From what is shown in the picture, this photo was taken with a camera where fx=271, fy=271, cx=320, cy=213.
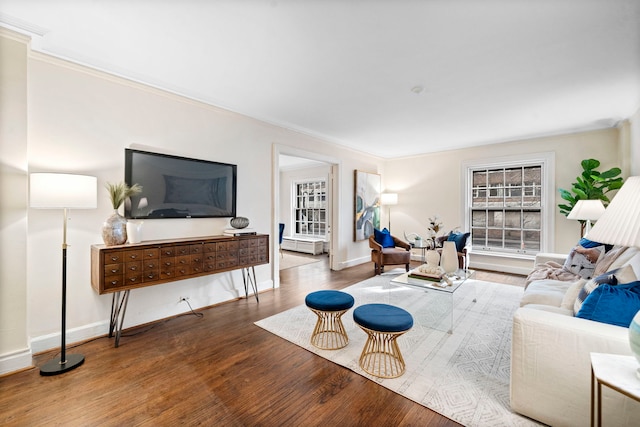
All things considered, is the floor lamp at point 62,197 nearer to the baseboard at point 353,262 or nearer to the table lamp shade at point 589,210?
the baseboard at point 353,262

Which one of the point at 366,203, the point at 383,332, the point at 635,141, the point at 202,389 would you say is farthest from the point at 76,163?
the point at 635,141

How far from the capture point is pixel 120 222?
2.58 metres

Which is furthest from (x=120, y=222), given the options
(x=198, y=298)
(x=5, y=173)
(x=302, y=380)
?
(x=302, y=380)

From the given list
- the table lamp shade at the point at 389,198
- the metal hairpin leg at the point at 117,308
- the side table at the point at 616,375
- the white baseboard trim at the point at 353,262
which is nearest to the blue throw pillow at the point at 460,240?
the table lamp shade at the point at 389,198

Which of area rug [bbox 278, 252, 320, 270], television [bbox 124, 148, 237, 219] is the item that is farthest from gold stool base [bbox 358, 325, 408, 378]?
area rug [bbox 278, 252, 320, 270]

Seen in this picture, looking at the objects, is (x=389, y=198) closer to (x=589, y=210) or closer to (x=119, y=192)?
(x=589, y=210)

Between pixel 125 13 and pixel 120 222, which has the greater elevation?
pixel 125 13

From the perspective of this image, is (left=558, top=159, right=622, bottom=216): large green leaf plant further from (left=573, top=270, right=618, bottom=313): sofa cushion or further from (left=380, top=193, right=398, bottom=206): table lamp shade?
(left=573, top=270, right=618, bottom=313): sofa cushion

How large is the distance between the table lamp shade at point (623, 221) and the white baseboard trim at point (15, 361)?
370cm

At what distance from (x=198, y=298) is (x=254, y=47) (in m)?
2.86

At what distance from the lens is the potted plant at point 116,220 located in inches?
98.6

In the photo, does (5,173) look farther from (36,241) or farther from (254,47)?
(254,47)

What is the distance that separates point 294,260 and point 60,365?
15.0 ft

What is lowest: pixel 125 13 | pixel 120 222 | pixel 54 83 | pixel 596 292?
pixel 596 292
